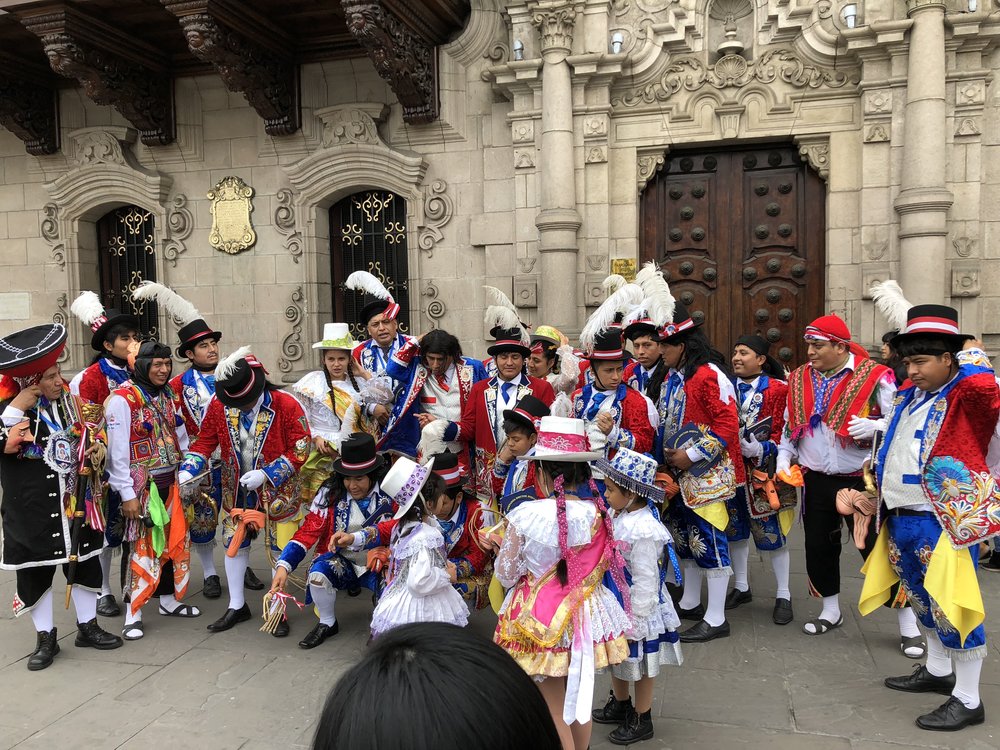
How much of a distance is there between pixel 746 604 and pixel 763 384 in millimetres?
1541

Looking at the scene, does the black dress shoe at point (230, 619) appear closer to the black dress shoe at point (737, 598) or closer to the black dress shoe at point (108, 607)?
the black dress shoe at point (108, 607)

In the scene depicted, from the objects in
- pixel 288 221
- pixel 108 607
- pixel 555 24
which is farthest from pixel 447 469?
pixel 288 221

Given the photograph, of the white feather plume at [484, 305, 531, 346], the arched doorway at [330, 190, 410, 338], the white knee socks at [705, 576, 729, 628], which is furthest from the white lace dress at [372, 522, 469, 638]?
the arched doorway at [330, 190, 410, 338]

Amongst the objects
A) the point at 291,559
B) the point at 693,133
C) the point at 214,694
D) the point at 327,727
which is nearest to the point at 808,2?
the point at 693,133

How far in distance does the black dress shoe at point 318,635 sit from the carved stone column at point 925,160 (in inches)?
247

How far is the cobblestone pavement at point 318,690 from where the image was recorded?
11.7 ft

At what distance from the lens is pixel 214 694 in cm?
406

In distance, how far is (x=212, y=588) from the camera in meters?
5.67

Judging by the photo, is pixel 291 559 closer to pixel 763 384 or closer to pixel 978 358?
pixel 763 384

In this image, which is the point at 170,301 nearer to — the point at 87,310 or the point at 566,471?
the point at 87,310

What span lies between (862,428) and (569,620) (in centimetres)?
233

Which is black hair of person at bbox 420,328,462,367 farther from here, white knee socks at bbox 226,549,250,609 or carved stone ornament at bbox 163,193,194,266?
carved stone ornament at bbox 163,193,194,266

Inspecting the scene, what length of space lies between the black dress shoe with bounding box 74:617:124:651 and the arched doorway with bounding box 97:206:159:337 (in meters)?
6.70

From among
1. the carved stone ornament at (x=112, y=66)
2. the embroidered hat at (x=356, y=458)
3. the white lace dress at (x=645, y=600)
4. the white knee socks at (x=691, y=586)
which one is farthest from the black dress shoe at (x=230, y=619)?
the carved stone ornament at (x=112, y=66)
